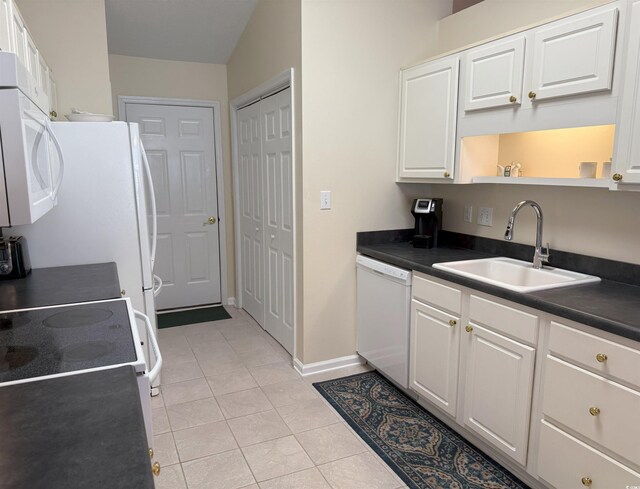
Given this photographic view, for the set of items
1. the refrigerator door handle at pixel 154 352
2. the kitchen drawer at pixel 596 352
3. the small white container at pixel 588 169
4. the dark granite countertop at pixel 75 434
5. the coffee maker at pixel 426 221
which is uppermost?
the small white container at pixel 588 169

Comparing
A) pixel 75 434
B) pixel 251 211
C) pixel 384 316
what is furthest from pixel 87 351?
pixel 251 211

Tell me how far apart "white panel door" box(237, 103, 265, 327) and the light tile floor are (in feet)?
2.13

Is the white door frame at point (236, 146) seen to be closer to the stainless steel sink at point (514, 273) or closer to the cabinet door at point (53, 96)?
the stainless steel sink at point (514, 273)

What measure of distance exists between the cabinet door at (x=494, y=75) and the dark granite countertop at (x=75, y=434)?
6.80 feet

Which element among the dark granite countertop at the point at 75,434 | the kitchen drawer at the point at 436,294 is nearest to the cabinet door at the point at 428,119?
the kitchen drawer at the point at 436,294

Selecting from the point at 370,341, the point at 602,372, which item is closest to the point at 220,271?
→ the point at 370,341

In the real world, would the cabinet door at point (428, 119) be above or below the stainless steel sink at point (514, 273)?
above

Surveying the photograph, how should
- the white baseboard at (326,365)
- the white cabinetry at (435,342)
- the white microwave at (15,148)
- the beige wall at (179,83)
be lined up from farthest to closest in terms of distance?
1. the beige wall at (179,83)
2. the white baseboard at (326,365)
3. the white cabinetry at (435,342)
4. the white microwave at (15,148)

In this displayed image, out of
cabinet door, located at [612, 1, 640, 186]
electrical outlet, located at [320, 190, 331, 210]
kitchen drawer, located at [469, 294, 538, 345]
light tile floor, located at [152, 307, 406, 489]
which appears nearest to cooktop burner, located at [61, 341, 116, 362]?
light tile floor, located at [152, 307, 406, 489]

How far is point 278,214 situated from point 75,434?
2.58 m

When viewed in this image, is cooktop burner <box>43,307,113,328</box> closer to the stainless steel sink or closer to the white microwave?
the white microwave

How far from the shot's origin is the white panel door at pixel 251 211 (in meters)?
3.79

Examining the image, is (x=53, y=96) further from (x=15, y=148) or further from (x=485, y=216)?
(x=485, y=216)

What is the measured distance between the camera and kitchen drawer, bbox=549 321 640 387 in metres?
1.52
